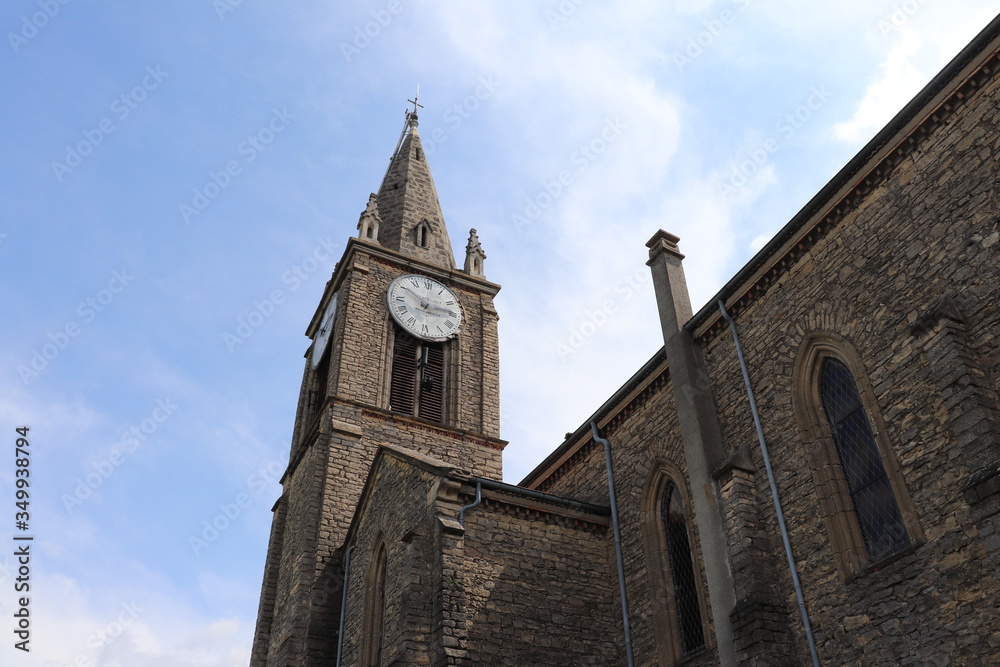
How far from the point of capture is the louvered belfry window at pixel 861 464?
33.9 feet

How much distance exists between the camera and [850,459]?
36.9ft

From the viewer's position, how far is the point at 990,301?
31.0 feet

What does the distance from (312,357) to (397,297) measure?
416 cm

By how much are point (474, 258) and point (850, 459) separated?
64.0 ft

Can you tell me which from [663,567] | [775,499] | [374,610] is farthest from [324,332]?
[775,499]

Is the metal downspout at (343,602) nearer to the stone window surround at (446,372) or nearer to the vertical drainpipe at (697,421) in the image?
the stone window surround at (446,372)

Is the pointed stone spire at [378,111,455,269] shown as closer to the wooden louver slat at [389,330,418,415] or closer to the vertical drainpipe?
the wooden louver slat at [389,330,418,415]

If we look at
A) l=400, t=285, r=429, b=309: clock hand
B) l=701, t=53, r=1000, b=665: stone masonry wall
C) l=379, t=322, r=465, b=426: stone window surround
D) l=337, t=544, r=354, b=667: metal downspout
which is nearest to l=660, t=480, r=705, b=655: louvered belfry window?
l=701, t=53, r=1000, b=665: stone masonry wall

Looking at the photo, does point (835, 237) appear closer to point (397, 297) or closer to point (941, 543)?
point (941, 543)

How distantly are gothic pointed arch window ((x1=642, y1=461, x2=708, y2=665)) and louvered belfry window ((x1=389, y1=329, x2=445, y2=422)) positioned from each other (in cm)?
1036

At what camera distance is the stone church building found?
9500mm

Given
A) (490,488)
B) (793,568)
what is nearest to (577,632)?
(490,488)

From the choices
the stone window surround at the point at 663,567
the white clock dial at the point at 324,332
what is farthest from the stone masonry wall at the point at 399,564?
the white clock dial at the point at 324,332

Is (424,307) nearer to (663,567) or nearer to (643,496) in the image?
(643,496)
